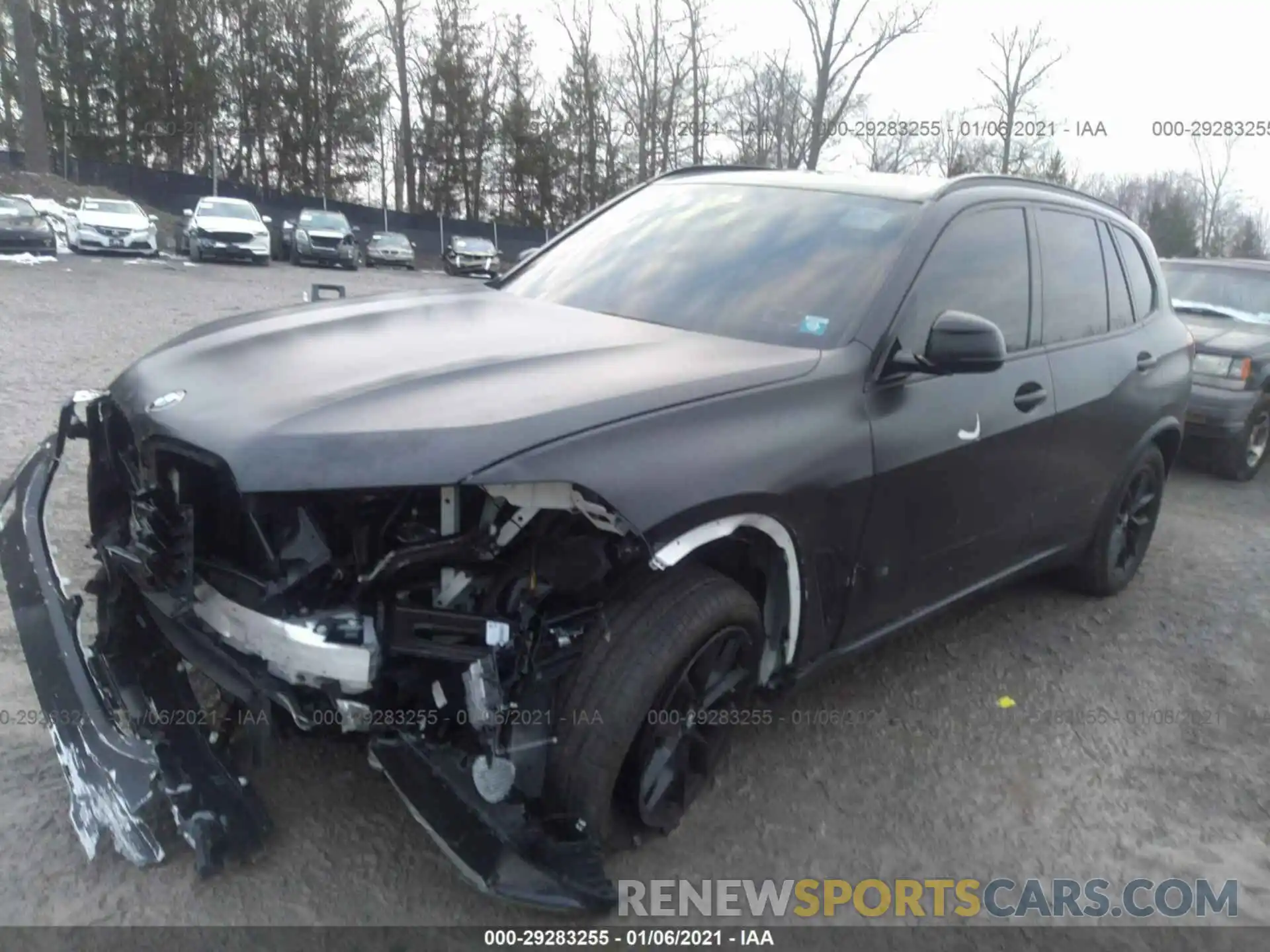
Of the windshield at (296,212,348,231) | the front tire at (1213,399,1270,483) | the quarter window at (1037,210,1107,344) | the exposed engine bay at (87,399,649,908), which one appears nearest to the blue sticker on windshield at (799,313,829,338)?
the exposed engine bay at (87,399,649,908)

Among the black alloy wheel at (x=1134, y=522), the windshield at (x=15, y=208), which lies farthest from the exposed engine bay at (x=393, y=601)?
the windshield at (x=15, y=208)

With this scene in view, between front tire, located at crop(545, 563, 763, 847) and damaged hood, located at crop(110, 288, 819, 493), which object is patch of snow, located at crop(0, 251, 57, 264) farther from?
front tire, located at crop(545, 563, 763, 847)

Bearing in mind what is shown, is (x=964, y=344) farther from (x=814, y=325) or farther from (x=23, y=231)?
(x=23, y=231)

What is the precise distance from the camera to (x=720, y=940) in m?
2.60

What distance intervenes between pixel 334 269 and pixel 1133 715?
1039 inches

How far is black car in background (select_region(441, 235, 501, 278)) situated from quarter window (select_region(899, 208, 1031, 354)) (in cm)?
2926

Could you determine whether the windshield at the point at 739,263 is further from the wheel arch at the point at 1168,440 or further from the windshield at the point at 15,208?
the windshield at the point at 15,208

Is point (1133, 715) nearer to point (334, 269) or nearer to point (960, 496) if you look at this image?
point (960, 496)

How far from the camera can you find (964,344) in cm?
299

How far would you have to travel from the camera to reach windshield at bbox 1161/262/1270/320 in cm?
890

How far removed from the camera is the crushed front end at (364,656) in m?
2.40

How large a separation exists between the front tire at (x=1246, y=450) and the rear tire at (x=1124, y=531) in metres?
3.46

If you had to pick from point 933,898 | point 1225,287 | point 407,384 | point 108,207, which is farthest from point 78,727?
point 108,207

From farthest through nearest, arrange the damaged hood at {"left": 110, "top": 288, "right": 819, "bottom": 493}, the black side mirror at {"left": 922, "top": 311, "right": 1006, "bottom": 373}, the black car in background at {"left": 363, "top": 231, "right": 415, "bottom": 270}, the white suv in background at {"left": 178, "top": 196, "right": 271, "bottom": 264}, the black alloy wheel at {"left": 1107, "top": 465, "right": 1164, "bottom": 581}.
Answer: the black car in background at {"left": 363, "top": 231, "right": 415, "bottom": 270}
the white suv in background at {"left": 178, "top": 196, "right": 271, "bottom": 264}
the black alloy wheel at {"left": 1107, "top": 465, "right": 1164, "bottom": 581}
the black side mirror at {"left": 922, "top": 311, "right": 1006, "bottom": 373}
the damaged hood at {"left": 110, "top": 288, "right": 819, "bottom": 493}
